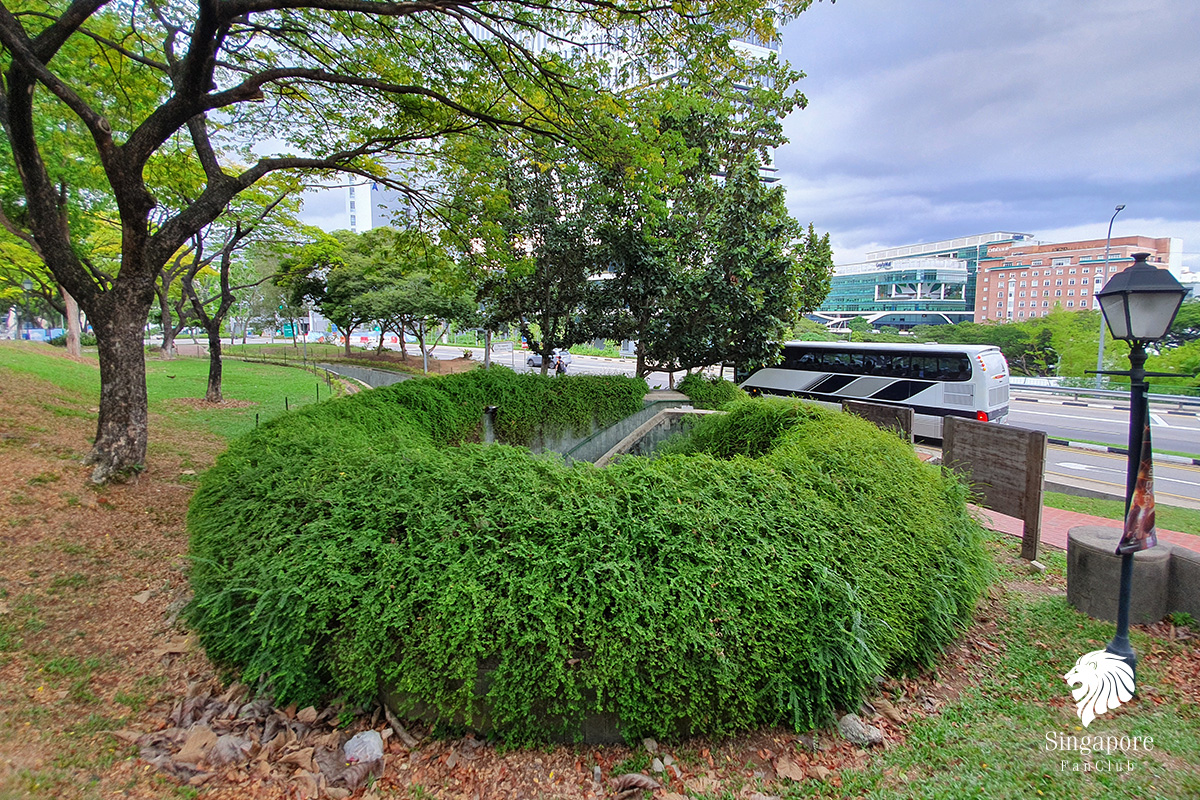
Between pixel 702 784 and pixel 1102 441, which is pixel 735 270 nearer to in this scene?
pixel 1102 441

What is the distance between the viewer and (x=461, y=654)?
8.59 ft

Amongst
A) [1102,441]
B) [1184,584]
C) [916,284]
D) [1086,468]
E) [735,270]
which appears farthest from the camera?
[916,284]

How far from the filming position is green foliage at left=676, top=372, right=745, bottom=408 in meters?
14.4

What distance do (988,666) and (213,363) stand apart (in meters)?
15.7

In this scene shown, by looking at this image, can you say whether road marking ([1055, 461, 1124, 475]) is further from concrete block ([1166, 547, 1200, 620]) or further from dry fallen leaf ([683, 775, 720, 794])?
dry fallen leaf ([683, 775, 720, 794])

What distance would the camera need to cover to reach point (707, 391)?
49.1 feet

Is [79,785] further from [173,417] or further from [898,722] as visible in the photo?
[173,417]

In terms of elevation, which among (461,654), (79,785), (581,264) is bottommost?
(79,785)

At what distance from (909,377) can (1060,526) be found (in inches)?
372

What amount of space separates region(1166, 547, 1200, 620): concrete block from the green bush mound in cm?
155

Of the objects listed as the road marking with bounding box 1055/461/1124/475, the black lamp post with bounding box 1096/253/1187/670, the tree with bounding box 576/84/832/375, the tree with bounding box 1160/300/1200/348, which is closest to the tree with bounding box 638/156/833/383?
the tree with bounding box 576/84/832/375

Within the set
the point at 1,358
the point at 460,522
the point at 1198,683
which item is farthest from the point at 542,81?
the point at 1,358

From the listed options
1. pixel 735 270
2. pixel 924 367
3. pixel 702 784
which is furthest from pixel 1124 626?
pixel 924 367

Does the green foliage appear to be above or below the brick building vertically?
below
